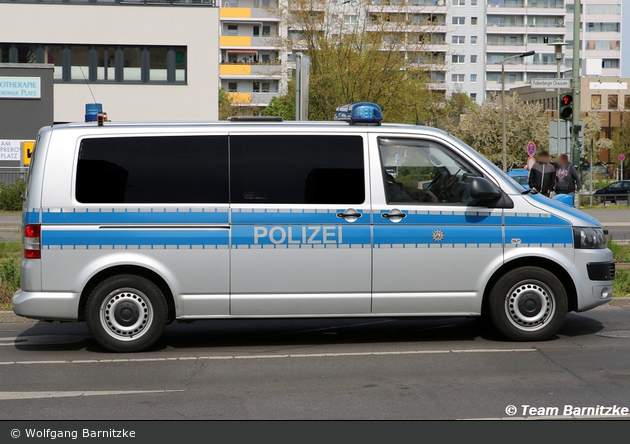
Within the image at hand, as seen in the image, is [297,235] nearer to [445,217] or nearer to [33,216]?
[445,217]

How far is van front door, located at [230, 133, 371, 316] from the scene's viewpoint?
7.50 metres

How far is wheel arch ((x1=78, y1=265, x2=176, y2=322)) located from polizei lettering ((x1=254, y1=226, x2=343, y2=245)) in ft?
3.09

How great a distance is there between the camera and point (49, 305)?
7.45 metres

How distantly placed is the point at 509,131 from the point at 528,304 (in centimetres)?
6066

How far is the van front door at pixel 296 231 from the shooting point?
7.50 metres

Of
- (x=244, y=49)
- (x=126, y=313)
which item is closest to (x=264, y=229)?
(x=126, y=313)

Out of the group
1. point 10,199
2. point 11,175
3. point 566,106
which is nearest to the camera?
point 566,106

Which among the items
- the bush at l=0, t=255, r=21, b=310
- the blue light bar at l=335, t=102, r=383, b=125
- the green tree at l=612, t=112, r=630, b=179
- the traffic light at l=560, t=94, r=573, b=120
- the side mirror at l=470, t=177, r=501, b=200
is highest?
the green tree at l=612, t=112, r=630, b=179

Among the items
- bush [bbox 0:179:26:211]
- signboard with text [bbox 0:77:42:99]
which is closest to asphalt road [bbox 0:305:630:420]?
bush [bbox 0:179:26:211]

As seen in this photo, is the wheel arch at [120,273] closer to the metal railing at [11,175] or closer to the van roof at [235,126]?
the van roof at [235,126]

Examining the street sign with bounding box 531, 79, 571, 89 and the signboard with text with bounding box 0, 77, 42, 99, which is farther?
the signboard with text with bounding box 0, 77, 42, 99

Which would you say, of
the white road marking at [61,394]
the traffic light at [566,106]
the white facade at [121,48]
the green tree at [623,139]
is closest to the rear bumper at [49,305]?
the white road marking at [61,394]

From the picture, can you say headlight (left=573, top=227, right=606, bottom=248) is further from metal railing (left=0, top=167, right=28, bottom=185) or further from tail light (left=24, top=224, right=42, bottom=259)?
metal railing (left=0, top=167, right=28, bottom=185)

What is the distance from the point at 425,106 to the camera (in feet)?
123
